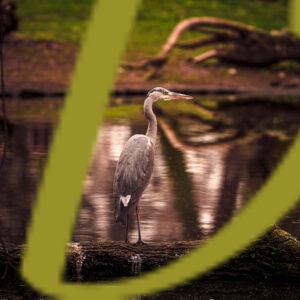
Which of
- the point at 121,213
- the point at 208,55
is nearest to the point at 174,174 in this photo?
the point at 121,213

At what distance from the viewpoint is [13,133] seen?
2317 cm

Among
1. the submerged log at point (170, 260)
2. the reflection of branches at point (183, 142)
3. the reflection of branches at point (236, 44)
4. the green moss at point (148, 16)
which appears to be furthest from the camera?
the green moss at point (148, 16)

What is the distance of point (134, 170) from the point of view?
12.0 meters

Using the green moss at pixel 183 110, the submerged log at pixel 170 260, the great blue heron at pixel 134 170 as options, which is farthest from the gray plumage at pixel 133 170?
the green moss at pixel 183 110

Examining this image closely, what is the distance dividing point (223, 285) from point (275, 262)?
0.48 metres

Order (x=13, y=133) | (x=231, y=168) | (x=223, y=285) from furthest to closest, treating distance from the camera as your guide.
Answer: (x=13, y=133) → (x=231, y=168) → (x=223, y=285)

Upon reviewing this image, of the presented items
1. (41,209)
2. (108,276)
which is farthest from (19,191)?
(41,209)

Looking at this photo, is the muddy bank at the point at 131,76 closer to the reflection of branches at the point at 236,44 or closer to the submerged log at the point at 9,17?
the reflection of branches at the point at 236,44

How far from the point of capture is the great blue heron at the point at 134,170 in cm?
1180

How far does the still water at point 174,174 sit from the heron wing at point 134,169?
4.02ft

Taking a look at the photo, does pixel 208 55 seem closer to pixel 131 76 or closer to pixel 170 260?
pixel 131 76

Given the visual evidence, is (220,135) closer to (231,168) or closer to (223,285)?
(231,168)

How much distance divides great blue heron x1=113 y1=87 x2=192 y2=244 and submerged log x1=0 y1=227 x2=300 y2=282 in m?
0.62

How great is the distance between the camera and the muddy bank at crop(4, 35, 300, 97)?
→ 31.0 m
